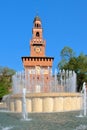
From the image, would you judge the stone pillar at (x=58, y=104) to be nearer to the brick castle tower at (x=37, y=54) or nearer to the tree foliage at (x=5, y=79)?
the tree foliage at (x=5, y=79)

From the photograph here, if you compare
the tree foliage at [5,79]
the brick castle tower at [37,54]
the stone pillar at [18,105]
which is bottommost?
the stone pillar at [18,105]

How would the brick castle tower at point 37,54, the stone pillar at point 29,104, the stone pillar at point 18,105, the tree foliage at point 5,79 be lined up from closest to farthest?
the stone pillar at point 29,104 → the stone pillar at point 18,105 → the tree foliage at point 5,79 → the brick castle tower at point 37,54

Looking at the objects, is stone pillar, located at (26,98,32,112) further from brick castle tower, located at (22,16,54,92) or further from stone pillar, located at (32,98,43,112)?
brick castle tower, located at (22,16,54,92)

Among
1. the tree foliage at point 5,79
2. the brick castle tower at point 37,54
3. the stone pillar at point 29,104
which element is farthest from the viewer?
the brick castle tower at point 37,54

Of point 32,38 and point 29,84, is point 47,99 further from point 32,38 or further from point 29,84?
point 32,38

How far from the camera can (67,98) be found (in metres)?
14.3

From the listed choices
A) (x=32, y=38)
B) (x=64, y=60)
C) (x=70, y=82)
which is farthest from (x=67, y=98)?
(x=32, y=38)

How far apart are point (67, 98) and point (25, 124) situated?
4289 millimetres

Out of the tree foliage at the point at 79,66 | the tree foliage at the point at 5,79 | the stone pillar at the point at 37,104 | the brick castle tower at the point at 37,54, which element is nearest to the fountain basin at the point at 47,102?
the stone pillar at the point at 37,104

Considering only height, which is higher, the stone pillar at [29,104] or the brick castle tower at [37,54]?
the brick castle tower at [37,54]

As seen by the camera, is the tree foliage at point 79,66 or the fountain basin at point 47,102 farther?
the tree foliage at point 79,66

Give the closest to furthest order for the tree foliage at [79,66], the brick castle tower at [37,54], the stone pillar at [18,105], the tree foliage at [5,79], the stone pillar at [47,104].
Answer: the stone pillar at [47,104], the stone pillar at [18,105], the tree foliage at [79,66], the tree foliage at [5,79], the brick castle tower at [37,54]

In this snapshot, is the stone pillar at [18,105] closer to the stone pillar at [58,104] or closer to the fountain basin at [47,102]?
the fountain basin at [47,102]

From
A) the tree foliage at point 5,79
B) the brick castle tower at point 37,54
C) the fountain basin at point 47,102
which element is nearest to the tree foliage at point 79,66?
the tree foliage at point 5,79
